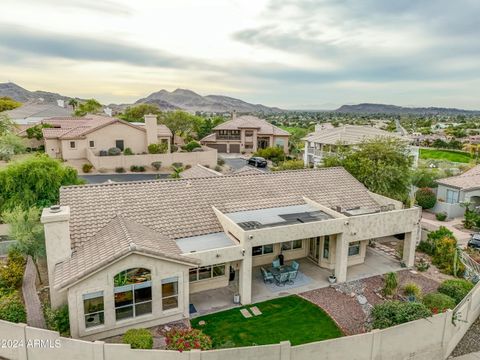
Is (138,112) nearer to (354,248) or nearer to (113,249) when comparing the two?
(354,248)

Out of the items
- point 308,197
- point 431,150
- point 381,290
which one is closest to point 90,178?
point 308,197

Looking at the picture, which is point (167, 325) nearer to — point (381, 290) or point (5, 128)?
point (381, 290)

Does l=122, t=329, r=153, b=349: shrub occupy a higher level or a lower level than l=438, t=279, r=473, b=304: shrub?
higher

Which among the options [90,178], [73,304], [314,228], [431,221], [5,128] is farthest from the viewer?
[5,128]

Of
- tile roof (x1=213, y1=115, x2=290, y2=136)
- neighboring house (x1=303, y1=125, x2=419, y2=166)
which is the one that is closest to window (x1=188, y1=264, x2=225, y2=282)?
neighboring house (x1=303, y1=125, x2=419, y2=166)

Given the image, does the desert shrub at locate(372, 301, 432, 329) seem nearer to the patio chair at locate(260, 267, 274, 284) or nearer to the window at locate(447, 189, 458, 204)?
the patio chair at locate(260, 267, 274, 284)
